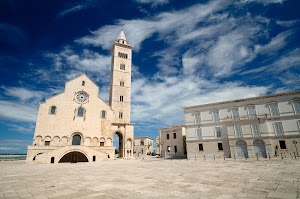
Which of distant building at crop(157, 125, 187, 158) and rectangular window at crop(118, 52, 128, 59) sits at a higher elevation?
rectangular window at crop(118, 52, 128, 59)

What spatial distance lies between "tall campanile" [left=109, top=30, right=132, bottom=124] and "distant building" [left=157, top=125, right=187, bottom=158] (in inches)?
383

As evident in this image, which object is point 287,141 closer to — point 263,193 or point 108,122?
point 263,193

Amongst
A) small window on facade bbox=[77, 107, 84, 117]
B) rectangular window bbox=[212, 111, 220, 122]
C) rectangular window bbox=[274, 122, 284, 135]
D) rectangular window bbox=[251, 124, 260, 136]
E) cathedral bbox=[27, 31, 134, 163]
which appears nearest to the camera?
rectangular window bbox=[274, 122, 284, 135]

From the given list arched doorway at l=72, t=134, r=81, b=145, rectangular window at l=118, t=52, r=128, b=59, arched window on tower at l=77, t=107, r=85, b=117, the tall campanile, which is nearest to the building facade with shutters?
the tall campanile

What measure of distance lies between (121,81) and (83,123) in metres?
14.0

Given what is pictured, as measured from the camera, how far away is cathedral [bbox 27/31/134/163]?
2806 centimetres

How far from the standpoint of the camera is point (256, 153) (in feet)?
87.3

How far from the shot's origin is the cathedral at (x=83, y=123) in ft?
92.1

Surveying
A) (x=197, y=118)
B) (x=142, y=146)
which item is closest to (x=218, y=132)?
(x=197, y=118)

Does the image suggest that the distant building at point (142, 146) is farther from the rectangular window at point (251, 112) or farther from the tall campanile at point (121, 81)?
the rectangular window at point (251, 112)

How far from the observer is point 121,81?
41.7 meters

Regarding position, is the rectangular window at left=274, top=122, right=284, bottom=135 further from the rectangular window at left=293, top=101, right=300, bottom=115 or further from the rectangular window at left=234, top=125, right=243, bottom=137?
the rectangular window at left=234, top=125, right=243, bottom=137

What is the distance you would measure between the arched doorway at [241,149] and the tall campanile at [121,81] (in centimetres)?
2257

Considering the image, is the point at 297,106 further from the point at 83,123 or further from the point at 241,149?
the point at 83,123
